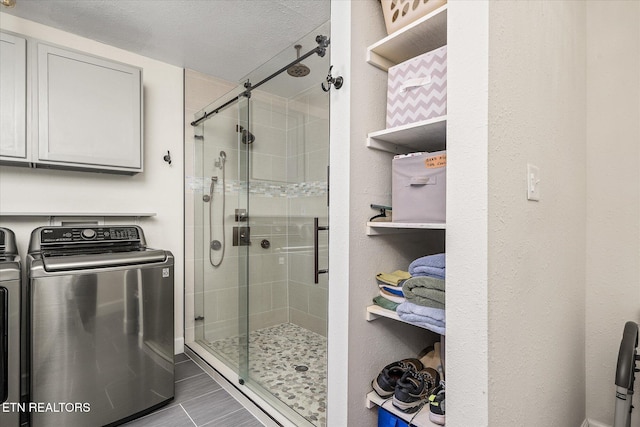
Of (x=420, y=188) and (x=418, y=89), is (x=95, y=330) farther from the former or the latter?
(x=418, y=89)

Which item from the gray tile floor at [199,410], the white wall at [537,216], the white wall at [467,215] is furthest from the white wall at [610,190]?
the gray tile floor at [199,410]

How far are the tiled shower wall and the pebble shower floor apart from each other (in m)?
0.08

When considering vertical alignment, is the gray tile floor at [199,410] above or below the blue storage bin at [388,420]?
below

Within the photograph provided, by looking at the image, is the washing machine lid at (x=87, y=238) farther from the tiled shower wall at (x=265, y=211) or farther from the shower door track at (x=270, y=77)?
the shower door track at (x=270, y=77)

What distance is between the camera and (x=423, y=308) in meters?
1.16

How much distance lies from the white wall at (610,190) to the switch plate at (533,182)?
2.53 feet

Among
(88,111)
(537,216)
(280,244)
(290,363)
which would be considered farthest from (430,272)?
(88,111)

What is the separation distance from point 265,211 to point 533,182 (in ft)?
5.48

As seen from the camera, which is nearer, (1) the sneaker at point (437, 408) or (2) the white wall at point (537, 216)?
(2) the white wall at point (537, 216)

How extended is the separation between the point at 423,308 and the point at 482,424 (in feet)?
1.21

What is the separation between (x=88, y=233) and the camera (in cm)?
201

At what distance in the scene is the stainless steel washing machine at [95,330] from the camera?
1538 mm

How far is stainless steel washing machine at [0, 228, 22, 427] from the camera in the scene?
1.47 meters

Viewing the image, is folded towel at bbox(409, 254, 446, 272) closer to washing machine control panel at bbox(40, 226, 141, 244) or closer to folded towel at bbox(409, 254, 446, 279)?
folded towel at bbox(409, 254, 446, 279)
